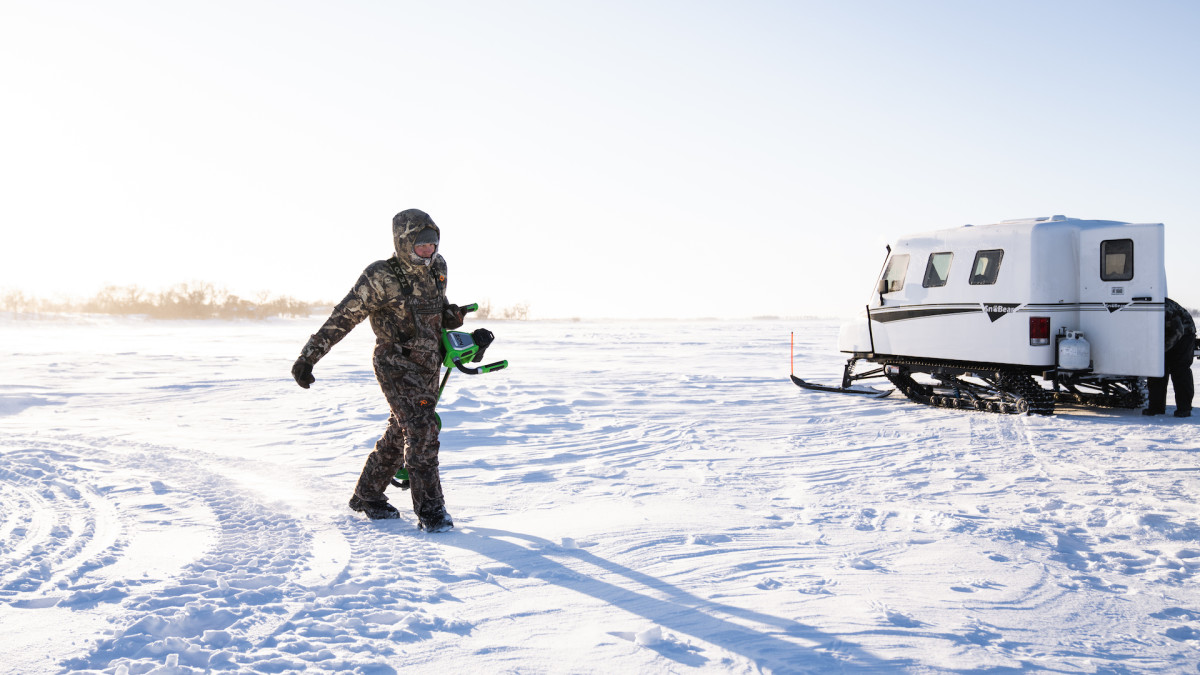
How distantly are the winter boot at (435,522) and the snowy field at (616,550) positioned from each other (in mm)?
78

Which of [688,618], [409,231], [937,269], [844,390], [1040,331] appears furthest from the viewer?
[844,390]

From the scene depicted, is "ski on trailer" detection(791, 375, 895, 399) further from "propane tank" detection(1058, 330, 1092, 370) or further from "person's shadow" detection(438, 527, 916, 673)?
"person's shadow" detection(438, 527, 916, 673)

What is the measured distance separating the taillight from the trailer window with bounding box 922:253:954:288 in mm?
1321

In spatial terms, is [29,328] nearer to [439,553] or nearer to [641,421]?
[641,421]

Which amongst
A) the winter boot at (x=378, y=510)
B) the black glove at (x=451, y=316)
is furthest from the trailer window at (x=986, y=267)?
the winter boot at (x=378, y=510)

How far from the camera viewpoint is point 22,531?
4.28 metres

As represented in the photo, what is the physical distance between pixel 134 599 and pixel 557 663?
1.96 meters

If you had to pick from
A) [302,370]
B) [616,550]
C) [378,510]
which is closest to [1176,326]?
[616,550]

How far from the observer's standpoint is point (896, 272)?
10.9 meters

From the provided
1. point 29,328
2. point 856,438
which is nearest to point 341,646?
point 856,438

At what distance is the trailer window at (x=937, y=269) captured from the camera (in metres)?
10.2

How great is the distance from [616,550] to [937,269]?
819 cm

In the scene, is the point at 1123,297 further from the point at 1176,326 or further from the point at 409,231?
the point at 409,231

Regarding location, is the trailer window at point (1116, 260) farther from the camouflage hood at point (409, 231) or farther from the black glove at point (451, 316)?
the camouflage hood at point (409, 231)
